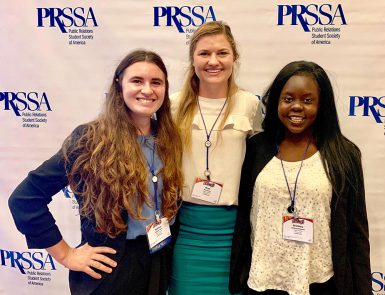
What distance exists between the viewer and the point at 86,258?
1.32 meters

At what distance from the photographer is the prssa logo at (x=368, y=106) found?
6.10ft

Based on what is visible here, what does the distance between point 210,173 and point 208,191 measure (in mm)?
77

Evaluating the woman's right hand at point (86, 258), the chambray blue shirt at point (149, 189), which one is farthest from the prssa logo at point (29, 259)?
the chambray blue shirt at point (149, 189)

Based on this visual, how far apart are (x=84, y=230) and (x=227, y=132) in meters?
0.68

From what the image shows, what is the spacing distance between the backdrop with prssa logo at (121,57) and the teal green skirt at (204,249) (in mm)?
781

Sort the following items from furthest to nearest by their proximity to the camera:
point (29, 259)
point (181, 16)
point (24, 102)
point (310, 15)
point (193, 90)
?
1. point (29, 259)
2. point (24, 102)
3. point (181, 16)
4. point (310, 15)
5. point (193, 90)

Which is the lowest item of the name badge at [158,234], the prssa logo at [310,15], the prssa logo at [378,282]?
the prssa logo at [378,282]

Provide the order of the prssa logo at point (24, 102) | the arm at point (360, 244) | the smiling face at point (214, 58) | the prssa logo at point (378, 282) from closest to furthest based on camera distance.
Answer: the arm at point (360, 244)
the smiling face at point (214, 58)
the prssa logo at point (378, 282)
the prssa logo at point (24, 102)

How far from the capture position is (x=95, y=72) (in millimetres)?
2062

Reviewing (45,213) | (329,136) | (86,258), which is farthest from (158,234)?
(329,136)

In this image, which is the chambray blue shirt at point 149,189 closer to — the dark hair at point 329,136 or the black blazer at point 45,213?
the black blazer at point 45,213

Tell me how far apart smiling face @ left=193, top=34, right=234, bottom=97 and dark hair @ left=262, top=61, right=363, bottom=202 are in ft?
0.72

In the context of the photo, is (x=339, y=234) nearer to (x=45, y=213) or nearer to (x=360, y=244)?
(x=360, y=244)

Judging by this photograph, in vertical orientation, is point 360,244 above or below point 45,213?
below
